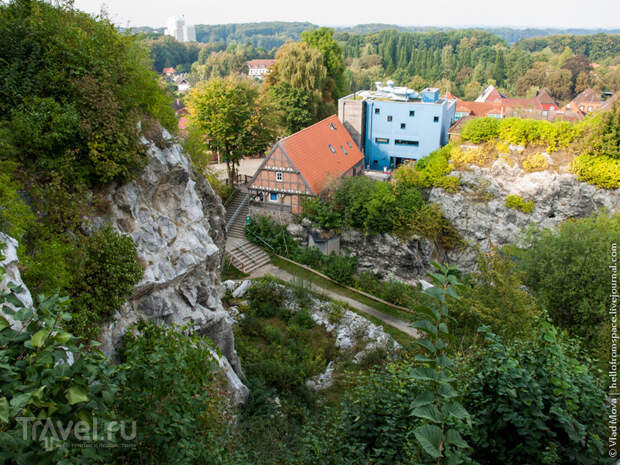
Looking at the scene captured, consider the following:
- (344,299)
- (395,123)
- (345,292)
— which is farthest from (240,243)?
(395,123)

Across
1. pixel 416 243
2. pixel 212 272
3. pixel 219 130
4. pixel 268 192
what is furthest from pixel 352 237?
pixel 212 272

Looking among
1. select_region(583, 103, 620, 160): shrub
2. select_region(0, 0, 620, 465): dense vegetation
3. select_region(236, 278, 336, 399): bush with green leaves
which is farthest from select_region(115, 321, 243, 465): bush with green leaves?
select_region(583, 103, 620, 160): shrub

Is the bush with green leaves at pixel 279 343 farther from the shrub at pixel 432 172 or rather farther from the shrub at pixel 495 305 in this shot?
the shrub at pixel 432 172

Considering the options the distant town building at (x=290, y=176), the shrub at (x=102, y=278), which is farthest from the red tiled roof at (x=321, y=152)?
the shrub at (x=102, y=278)

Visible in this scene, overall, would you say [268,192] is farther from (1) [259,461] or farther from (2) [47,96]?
(1) [259,461]

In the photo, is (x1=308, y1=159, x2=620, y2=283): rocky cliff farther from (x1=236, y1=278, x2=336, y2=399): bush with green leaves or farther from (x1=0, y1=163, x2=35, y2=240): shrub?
(x1=0, y1=163, x2=35, y2=240): shrub
